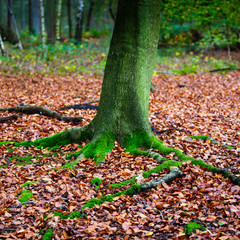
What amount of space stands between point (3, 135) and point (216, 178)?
5432mm

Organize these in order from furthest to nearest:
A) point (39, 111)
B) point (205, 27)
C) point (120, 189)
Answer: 1. point (205, 27)
2. point (39, 111)
3. point (120, 189)

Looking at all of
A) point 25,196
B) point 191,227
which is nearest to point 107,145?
point 25,196

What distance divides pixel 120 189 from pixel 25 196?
1564 mm

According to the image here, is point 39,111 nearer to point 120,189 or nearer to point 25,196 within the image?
point 25,196

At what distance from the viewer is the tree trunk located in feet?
17.0

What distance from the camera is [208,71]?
52.2ft

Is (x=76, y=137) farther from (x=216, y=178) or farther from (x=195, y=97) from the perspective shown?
(x=195, y=97)

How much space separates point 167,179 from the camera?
424 centimetres

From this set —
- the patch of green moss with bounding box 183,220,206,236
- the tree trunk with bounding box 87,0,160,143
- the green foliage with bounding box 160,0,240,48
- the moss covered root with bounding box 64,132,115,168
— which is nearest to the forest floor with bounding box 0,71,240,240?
the patch of green moss with bounding box 183,220,206,236

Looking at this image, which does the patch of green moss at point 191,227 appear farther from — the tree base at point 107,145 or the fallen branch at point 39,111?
the fallen branch at point 39,111

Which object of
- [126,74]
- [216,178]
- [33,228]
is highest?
[126,74]

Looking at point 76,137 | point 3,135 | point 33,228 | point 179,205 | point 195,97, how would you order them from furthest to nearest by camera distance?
point 195,97 → point 3,135 → point 76,137 → point 179,205 → point 33,228

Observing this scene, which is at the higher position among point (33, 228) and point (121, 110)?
point (121, 110)

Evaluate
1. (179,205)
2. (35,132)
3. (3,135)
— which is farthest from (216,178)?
(3,135)
